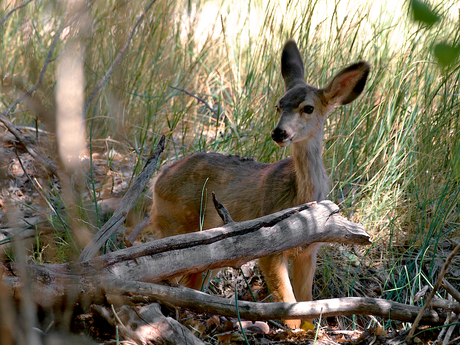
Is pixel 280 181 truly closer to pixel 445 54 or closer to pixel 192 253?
pixel 192 253

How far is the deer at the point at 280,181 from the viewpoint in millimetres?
3630

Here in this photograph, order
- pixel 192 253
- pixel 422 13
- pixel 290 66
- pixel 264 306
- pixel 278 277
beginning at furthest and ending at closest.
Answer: pixel 290 66 → pixel 278 277 → pixel 192 253 → pixel 264 306 → pixel 422 13

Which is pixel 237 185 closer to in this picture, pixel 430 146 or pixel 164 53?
pixel 430 146

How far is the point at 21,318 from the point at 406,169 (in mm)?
3389

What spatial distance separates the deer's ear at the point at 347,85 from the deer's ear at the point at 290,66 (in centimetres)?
47

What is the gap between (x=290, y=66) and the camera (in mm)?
4285

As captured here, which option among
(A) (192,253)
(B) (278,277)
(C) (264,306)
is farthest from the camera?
(B) (278,277)

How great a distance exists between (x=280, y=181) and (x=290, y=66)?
3.71 feet

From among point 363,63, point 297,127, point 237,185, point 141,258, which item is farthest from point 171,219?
point 363,63

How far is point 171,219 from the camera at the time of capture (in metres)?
4.02

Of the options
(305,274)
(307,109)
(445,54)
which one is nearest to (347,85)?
(307,109)

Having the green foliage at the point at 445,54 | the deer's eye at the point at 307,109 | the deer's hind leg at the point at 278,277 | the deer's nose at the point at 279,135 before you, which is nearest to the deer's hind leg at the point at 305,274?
the deer's hind leg at the point at 278,277

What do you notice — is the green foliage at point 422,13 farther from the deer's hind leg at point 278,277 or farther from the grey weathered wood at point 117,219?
the deer's hind leg at point 278,277

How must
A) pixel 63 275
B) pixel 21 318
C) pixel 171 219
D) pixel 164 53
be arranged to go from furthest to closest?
pixel 164 53
pixel 171 219
pixel 63 275
pixel 21 318
